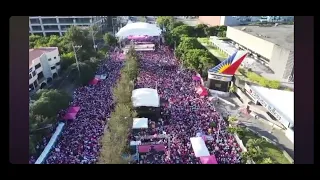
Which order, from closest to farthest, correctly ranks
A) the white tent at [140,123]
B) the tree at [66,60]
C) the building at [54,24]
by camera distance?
the white tent at [140,123] → the tree at [66,60] → the building at [54,24]

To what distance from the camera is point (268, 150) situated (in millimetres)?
7109

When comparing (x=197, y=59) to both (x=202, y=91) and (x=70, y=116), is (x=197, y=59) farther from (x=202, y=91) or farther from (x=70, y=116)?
(x=70, y=116)

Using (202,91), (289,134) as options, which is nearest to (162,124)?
(202,91)

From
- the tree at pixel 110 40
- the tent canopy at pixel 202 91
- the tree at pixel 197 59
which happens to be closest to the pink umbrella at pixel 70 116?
the tent canopy at pixel 202 91

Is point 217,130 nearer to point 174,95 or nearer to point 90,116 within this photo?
point 174,95

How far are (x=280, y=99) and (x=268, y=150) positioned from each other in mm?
1827

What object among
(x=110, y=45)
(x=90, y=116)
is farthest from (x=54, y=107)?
(x=110, y=45)

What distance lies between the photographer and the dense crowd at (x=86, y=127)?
6523mm

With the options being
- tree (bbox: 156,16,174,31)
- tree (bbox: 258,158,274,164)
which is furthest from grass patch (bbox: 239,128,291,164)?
tree (bbox: 156,16,174,31)

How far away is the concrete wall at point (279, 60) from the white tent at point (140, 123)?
5021mm

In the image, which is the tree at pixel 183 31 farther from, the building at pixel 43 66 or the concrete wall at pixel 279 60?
the building at pixel 43 66

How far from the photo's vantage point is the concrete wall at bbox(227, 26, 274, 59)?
10773 mm

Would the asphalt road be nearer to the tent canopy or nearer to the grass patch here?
the grass patch
